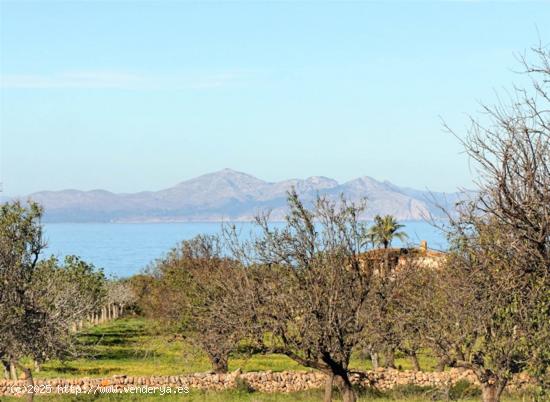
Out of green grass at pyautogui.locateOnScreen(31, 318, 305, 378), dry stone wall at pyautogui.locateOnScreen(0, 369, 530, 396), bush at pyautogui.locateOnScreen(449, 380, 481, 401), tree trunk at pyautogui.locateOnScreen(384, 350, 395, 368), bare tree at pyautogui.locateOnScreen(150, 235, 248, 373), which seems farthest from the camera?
green grass at pyautogui.locateOnScreen(31, 318, 305, 378)

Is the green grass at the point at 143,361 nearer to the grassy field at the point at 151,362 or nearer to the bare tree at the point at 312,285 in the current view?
the grassy field at the point at 151,362

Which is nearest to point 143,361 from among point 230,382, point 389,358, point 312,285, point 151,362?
point 151,362

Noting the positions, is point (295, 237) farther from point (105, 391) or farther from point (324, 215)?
point (105, 391)

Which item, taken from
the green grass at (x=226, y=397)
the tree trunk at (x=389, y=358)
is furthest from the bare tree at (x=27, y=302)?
the tree trunk at (x=389, y=358)

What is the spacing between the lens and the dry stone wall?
4044 centimetres

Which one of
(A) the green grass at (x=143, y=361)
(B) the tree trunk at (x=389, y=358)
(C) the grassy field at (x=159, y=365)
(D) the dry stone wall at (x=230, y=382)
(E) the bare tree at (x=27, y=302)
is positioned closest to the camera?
(E) the bare tree at (x=27, y=302)

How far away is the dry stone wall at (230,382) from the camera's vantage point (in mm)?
40438

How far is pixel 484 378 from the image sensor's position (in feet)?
85.5

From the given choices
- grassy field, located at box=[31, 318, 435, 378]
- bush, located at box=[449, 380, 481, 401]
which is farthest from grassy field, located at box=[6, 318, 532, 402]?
bush, located at box=[449, 380, 481, 401]

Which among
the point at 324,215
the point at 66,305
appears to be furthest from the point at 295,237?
the point at 66,305

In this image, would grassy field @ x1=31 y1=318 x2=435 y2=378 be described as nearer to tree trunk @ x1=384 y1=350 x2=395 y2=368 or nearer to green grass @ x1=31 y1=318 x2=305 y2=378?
green grass @ x1=31 y1=318 x2=305 y2=378

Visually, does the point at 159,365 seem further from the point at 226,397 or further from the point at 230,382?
the point at 226,397

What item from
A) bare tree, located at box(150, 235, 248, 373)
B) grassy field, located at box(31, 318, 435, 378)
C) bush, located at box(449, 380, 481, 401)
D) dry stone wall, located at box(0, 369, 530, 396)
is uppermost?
bare tree, located at box(150, 235, 248, 373)

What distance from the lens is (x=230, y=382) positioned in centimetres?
4256
